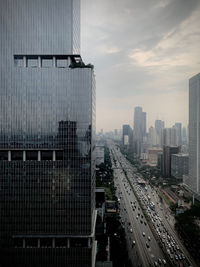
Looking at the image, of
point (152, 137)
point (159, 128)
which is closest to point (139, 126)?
point (152, 137)

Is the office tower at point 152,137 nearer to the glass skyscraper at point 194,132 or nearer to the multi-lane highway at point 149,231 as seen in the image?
the multi-lane highway at point 149,231

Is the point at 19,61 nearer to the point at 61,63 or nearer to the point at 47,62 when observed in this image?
A: the point at 47,62

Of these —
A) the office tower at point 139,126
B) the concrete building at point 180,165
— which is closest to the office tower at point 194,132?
the concrete building at point 180,165

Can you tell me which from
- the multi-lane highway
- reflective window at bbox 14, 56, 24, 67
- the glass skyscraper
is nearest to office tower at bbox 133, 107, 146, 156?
the multi-lane highway

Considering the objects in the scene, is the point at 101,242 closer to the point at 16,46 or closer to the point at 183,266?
the point at 183,266

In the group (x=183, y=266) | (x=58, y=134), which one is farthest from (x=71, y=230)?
(x=183, y=266)

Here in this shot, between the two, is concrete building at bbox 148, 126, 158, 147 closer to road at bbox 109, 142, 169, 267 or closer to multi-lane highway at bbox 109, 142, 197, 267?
multi-lane highway at bbox 109, 142, 197, 267
